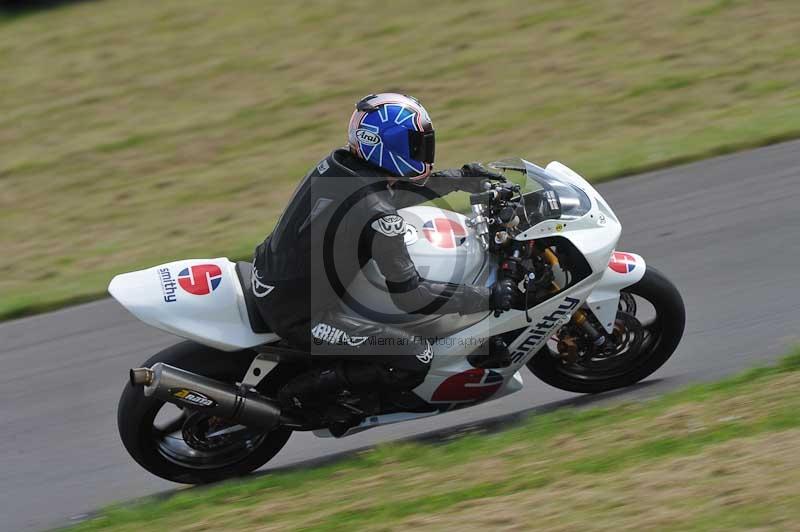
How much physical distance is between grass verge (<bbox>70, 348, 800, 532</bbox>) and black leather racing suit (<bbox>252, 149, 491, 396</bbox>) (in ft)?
1.74

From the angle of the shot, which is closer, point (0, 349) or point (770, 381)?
point (770, 381)

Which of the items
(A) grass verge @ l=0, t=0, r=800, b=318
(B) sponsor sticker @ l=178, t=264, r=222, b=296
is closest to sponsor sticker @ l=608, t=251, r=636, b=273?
(B) sponsor sticker @ l=178, t=264, r=222, b=296

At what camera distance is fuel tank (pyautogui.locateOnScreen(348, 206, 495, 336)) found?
17.2ft

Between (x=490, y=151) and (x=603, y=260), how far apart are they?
186 inches

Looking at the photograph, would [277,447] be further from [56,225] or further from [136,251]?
[56,225]

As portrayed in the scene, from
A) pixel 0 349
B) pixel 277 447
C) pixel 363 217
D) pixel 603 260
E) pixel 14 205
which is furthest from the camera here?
pixel 14 205

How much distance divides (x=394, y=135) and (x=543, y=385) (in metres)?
1.88

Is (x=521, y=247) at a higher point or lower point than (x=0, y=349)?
higher

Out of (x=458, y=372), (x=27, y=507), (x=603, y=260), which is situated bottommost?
(x=27, y=507)

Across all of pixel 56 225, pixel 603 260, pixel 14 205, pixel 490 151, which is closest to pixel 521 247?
pixel 603 260

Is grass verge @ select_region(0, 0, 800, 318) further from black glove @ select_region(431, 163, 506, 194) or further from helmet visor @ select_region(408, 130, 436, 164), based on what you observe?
helmet visor @ select_region(408, 130, 436, 164)

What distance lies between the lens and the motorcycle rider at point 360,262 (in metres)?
4.99

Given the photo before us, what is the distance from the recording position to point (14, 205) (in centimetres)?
1041

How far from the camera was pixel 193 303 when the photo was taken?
17.2 feet
